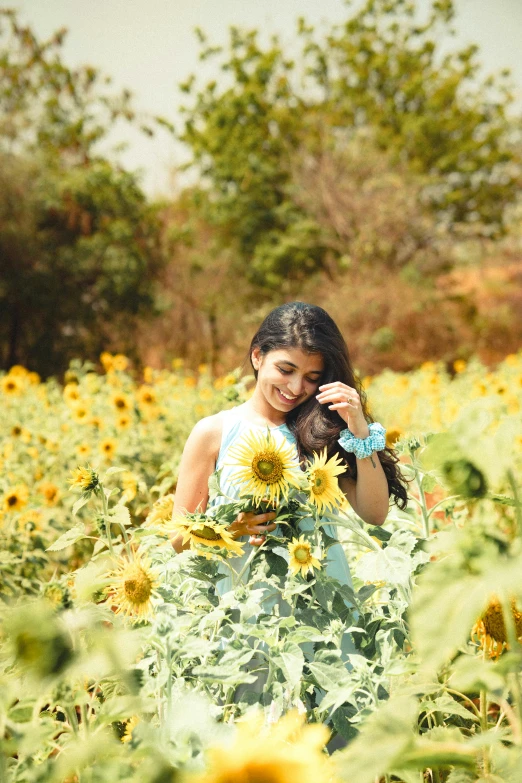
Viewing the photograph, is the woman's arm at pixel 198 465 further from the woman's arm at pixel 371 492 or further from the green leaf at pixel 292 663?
the green leaf at pixel 292 663

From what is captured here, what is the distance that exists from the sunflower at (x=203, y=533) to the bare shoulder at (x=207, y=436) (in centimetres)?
58

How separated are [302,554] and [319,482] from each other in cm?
14

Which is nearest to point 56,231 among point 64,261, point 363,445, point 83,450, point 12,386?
point 64,261

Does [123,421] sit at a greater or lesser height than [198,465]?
greater

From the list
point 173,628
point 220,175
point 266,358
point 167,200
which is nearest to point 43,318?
point 167,200

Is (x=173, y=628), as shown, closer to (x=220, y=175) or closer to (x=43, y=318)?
(x=43, y=318)

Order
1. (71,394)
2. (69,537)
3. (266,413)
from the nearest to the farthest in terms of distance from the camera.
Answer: (69,537)
(266,413)
(71,394)

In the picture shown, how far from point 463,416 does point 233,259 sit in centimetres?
1531

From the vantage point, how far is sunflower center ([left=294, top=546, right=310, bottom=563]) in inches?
46.6

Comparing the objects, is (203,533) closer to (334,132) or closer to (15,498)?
(15,498)

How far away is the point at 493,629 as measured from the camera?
113 centimetres

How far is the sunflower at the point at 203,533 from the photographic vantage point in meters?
1.13

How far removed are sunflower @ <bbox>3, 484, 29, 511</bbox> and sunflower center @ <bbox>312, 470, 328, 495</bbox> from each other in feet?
5.51

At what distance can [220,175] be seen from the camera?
16.2 metres
